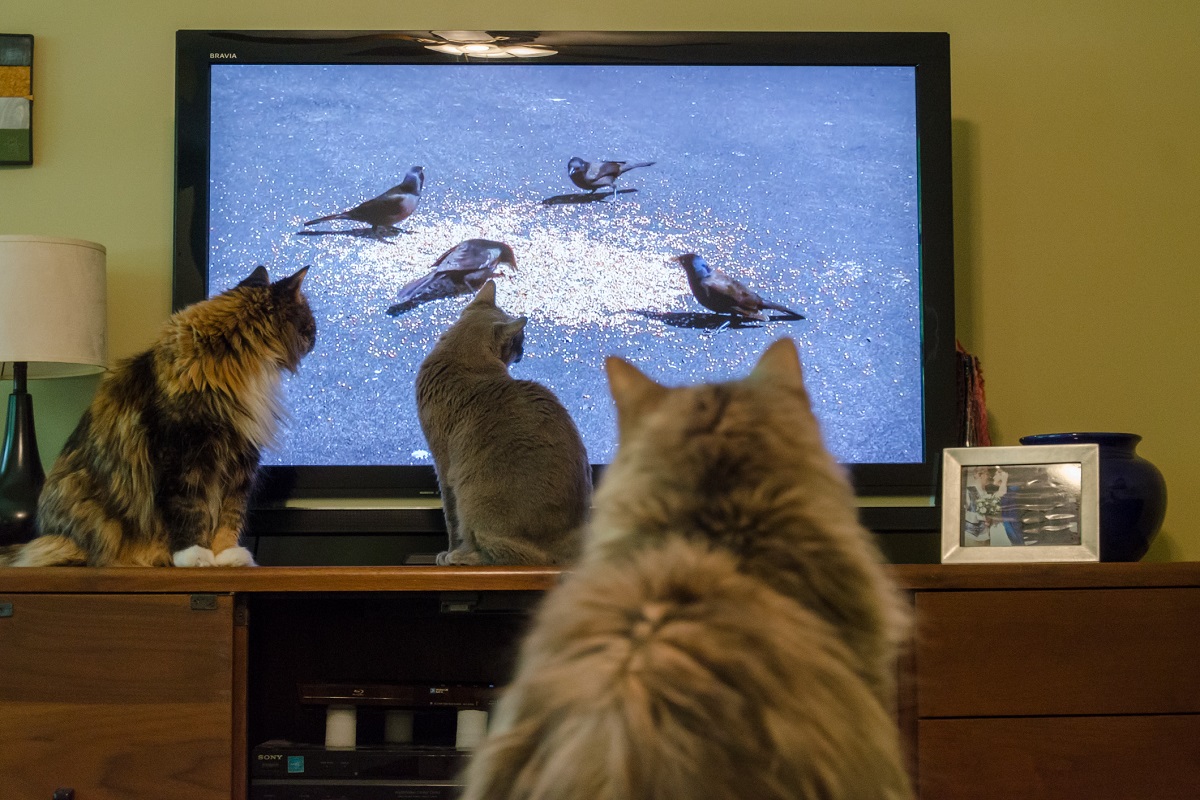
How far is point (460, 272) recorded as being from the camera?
2395mm

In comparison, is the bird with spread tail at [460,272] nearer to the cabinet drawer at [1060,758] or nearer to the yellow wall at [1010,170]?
the yellow wall at [1010,170]

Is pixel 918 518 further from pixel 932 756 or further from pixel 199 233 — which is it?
pixel 199 233

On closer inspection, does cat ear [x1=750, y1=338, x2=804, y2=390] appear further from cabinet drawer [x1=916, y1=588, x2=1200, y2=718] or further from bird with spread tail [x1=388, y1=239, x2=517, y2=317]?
bird with spread tail [x1=388, y1=239, x2=517, y2=317]

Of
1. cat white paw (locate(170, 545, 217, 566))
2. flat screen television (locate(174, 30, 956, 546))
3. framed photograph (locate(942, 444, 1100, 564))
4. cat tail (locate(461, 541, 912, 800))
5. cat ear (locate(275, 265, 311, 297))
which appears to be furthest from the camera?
flat screen television (locate(174, 30, 956, 546))

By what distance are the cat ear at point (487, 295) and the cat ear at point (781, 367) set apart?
1175 mm

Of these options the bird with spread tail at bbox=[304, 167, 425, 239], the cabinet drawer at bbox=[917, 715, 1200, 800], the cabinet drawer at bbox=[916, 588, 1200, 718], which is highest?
the bird with spread tail at bbox=[304, 167, 425, 239]

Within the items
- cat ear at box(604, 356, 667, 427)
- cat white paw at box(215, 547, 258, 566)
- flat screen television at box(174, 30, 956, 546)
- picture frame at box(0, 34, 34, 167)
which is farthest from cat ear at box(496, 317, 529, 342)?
picture frame at box(0, 34, 34, 167)

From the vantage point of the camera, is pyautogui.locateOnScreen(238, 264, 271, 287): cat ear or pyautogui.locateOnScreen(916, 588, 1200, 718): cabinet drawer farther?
pyautogui.locateOnScreen(238, 264, 271, 287): cat ear

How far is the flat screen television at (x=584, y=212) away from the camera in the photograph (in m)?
2.38

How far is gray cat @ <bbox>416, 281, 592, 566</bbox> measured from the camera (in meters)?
2.04

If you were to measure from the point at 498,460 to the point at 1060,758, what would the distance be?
111 centimetres

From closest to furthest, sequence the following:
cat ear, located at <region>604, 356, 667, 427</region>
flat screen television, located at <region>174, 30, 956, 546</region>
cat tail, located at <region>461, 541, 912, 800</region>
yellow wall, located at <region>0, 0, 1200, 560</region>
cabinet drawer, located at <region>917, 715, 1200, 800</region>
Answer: cat tail, located at <region>461, 541, 912, 800</region>
cat ear, located at <region>604, 356, 667, 427</region>
cabinet drawer, located at <region>917, 715, 1200, 800</region>
flat screen television, located at <region>174, 30, 956, 546</region>
yellow wall, located at <region>0, 0, 1200, 560</region>

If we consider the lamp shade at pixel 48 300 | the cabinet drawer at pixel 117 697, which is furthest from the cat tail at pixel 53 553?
the lamp shade at pixel 48 300

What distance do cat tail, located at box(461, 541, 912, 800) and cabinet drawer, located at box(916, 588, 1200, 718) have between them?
3.45 ft
